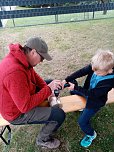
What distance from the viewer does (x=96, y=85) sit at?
2.54 meters

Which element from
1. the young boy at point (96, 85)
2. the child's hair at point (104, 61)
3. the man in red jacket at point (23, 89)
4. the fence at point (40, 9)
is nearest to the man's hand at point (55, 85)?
the man in red jacket at point (23, 89)

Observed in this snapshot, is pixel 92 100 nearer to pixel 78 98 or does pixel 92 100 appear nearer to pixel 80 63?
pixel 78 98

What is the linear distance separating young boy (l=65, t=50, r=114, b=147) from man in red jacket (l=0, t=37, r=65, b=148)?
365 millimetres

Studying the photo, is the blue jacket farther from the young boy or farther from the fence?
the fence

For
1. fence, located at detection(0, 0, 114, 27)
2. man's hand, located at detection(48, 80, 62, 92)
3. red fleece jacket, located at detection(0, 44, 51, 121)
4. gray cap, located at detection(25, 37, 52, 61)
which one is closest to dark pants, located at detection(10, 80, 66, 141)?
red fleece jacket, located at detection(0, 44, 51, 121)

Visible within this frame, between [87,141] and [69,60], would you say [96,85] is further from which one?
[69,60]

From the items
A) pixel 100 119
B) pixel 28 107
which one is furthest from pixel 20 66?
pixel 100 119

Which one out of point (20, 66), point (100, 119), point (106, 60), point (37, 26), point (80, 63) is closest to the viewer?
point (20, 66)

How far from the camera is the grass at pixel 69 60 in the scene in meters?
2.90

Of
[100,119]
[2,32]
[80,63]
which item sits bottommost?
[100,119]

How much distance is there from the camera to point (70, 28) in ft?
26.2

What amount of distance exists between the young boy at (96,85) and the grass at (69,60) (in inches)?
9.1

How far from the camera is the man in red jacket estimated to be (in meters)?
2.06

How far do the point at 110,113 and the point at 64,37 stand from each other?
160 inches
